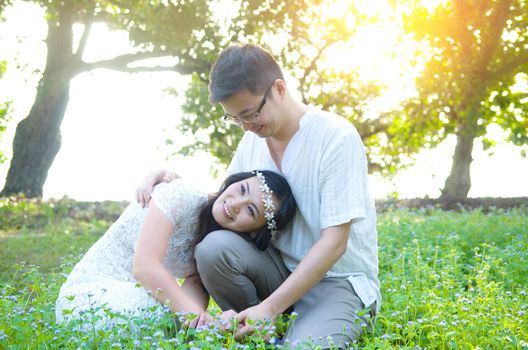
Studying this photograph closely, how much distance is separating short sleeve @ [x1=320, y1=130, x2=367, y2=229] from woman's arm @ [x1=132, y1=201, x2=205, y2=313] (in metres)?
0.80

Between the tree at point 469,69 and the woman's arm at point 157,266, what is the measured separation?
9662 mm

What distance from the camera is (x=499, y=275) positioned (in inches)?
230

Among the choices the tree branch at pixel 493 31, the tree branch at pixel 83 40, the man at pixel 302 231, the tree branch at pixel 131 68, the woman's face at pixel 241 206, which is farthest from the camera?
the tree branch at pixel 83 40

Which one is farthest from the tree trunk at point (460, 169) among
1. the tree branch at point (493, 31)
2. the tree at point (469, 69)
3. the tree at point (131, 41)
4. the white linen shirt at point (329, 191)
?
the white linen shirt at point (329, 191)

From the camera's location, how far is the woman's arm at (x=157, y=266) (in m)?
3.69

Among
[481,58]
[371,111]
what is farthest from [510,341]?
[371,111]

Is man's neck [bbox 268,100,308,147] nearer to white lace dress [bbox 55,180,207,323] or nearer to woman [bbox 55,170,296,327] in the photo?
woman [bbox 55,170,296,327]

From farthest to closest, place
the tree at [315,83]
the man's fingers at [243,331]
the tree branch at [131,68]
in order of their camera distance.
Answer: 1. the tree branch at [131,68]
2. the tree at [315,83]
3. the man's fingers at [243,331]

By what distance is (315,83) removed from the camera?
14.7 metres

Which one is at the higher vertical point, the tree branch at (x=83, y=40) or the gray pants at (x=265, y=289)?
the tree branch at (x=83, y=40)

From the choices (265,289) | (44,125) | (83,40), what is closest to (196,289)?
(265,289)

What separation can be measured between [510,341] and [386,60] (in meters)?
11.3

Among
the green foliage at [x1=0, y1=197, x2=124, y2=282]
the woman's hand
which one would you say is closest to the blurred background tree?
the green foliage at [x1=0, y1=197, x2=124, y2=282]

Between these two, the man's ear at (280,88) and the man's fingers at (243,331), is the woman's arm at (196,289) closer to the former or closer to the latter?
the man's fingers at (243,331)
